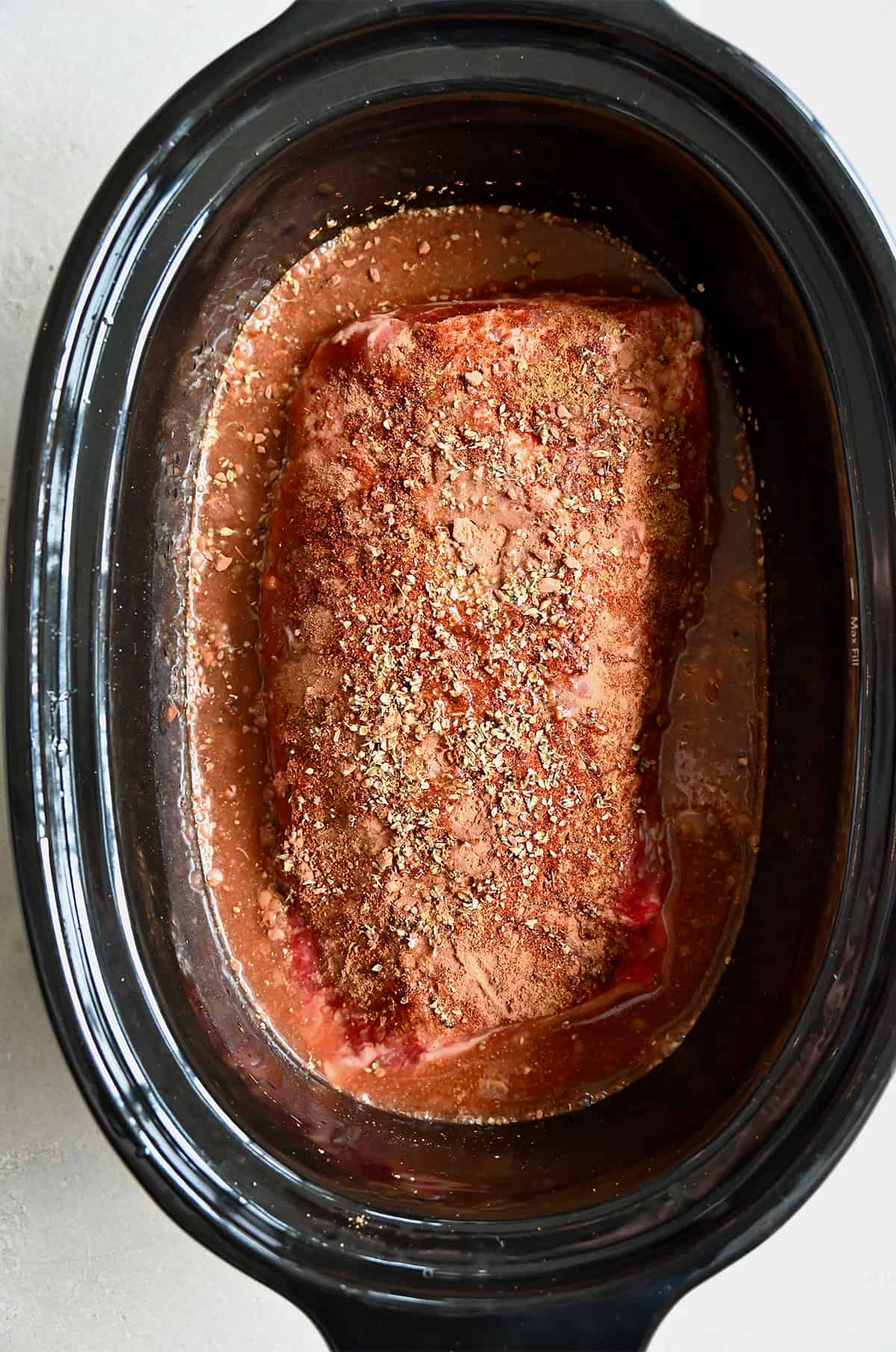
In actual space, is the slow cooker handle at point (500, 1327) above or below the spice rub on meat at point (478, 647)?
below

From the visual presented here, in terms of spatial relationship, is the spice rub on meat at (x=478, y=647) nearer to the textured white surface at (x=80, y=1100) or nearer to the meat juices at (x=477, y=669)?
the meat juices at (x=477, y=669)

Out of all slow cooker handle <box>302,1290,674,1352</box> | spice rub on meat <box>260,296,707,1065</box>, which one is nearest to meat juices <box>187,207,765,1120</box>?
spice rub on meat <box>260,296,707,1065</box>

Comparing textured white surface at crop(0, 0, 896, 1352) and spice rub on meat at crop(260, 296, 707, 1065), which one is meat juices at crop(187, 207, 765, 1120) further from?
textured white surface at crop(0, 0, 896, 1352)

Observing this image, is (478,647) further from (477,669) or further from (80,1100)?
(80,1100)

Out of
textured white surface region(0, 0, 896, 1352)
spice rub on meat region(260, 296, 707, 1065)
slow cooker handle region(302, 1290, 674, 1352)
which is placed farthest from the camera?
textured white surface region(0, 0, 896, 1352)

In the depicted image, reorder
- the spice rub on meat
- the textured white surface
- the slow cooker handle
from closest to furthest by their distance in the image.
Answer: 1. the slow cooker handle
2. the spice rub on meat
3. the textured white surface

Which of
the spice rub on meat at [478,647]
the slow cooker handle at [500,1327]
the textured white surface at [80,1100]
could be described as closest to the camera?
the slow cooker handle at [500,1327]

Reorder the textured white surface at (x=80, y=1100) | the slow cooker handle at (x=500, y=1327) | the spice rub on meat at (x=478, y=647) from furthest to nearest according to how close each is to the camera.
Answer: the textured white surface at (x=80, y=1100) < the spice rub on meat at (x=478, y=647) < the slow cooker handle at (x=500, y=1327)

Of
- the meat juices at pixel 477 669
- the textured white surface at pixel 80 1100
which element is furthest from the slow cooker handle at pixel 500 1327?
the textured white surface at pixel 80 1100
